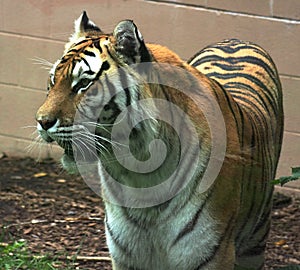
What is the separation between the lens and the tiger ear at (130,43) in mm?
3334

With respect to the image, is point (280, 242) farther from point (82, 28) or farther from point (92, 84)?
point (92, 84)

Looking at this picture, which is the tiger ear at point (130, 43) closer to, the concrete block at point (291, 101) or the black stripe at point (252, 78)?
the black stripe at point (252, 78)

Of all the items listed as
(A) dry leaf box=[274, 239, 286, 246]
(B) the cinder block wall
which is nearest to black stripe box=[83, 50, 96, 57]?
(B) the cinder block wall

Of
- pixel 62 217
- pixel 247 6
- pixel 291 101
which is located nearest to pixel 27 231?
pixel 62 217

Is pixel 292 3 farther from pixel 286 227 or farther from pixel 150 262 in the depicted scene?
pixel 150 262

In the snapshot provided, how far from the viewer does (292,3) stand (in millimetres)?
5703

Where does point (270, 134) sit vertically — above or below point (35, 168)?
above

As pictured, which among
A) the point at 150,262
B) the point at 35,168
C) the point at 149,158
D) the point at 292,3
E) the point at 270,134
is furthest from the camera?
the point at 35,168

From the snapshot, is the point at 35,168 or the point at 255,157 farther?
the point at 35,168

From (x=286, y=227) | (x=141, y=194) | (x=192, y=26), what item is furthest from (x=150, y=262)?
(x=192, y=26)

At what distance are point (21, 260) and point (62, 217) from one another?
971 millimetres

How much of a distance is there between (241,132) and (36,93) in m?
3.00

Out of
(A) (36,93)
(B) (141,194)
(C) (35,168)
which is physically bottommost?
(C) (35,168)

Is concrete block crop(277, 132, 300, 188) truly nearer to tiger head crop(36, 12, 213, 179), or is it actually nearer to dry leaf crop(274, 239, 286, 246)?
dry leaf crop(274, 239, 286, 246)
